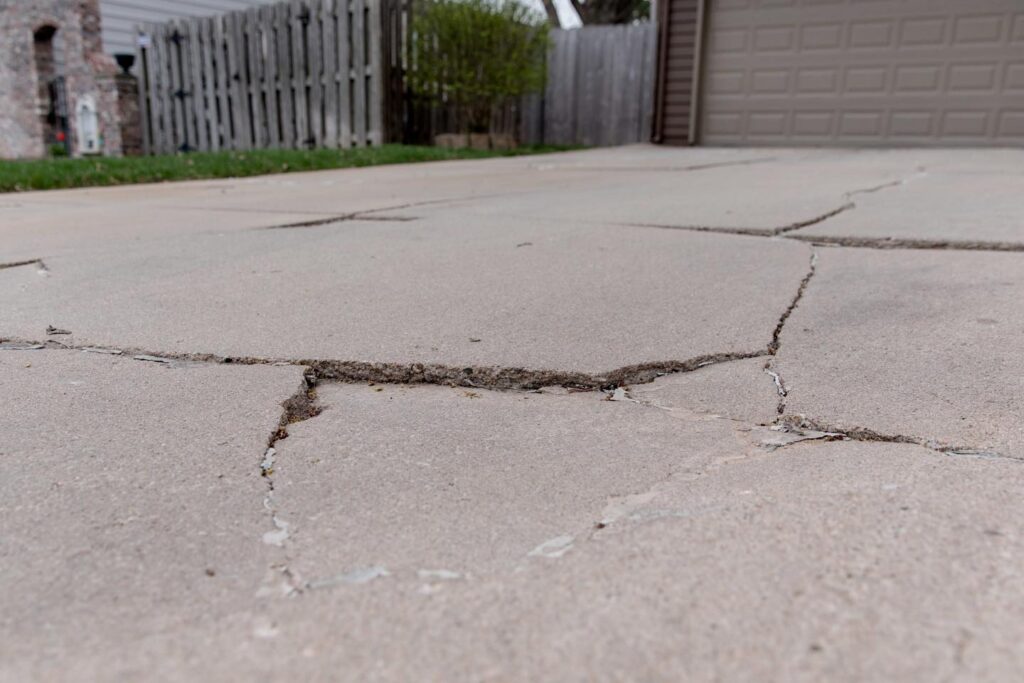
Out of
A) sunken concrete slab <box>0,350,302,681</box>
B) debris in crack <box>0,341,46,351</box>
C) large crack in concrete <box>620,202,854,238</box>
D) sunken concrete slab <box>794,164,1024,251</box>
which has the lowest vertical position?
sunken concrete slab <box>0,350,302,681</box>

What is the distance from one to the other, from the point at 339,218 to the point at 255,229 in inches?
16.0

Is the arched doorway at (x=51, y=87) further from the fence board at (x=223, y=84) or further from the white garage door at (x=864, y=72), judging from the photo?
the white garage door at (x=864, y=72)

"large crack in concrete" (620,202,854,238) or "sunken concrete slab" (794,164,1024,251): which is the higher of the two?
"sunken concrete slab" (794,164,1024,251)

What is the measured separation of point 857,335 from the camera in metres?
1.86

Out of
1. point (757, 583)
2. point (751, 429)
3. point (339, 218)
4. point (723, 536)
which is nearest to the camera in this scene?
point (757, 583)

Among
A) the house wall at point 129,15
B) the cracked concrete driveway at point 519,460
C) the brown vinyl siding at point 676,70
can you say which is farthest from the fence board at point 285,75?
the cracked concrete driveway at point 519,460

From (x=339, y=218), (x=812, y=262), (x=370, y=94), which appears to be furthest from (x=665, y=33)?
(x=812, y=262)

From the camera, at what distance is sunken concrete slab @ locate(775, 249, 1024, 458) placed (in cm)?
140

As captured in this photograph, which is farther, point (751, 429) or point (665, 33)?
point (665, 33)

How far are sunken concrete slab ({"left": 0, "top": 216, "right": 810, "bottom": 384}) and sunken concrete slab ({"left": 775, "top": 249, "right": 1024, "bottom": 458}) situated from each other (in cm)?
12

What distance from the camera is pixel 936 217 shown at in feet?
10.5

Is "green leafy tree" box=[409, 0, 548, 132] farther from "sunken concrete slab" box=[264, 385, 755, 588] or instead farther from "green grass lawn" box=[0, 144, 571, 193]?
"sunken concrete slab" box=[264, 385, 755, 588]

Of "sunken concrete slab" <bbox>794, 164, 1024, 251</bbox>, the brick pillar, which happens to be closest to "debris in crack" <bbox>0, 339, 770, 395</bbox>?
"sunken concrete slab" <bbox>794, 164, 1024, 251</bbox>

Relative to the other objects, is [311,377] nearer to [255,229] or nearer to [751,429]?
[751,429]
